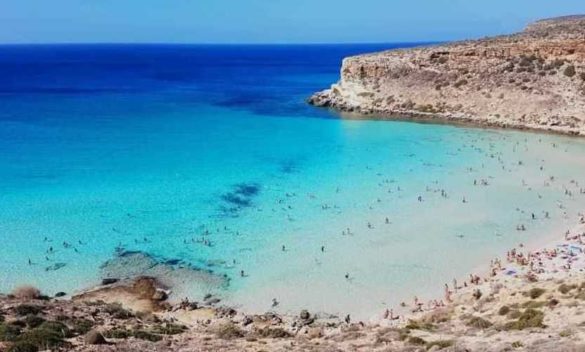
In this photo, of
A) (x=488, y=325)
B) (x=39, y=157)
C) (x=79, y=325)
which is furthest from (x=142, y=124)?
(x=488, y=325)

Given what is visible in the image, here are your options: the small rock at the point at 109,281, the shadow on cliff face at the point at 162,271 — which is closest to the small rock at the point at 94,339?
the shadow on cliff face at the point at 162,271

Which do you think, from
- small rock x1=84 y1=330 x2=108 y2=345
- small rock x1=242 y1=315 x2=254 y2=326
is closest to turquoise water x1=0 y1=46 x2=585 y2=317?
small rock x1=242 y1=315 x2=254 y2=326

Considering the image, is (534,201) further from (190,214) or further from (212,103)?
(212,103)

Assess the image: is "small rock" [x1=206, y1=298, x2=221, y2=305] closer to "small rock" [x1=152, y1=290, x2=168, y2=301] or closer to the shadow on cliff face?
the shadow on cliff face

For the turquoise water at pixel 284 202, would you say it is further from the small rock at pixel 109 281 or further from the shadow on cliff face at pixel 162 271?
the small rock at pixel 109 281

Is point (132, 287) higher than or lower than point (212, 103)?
lower
